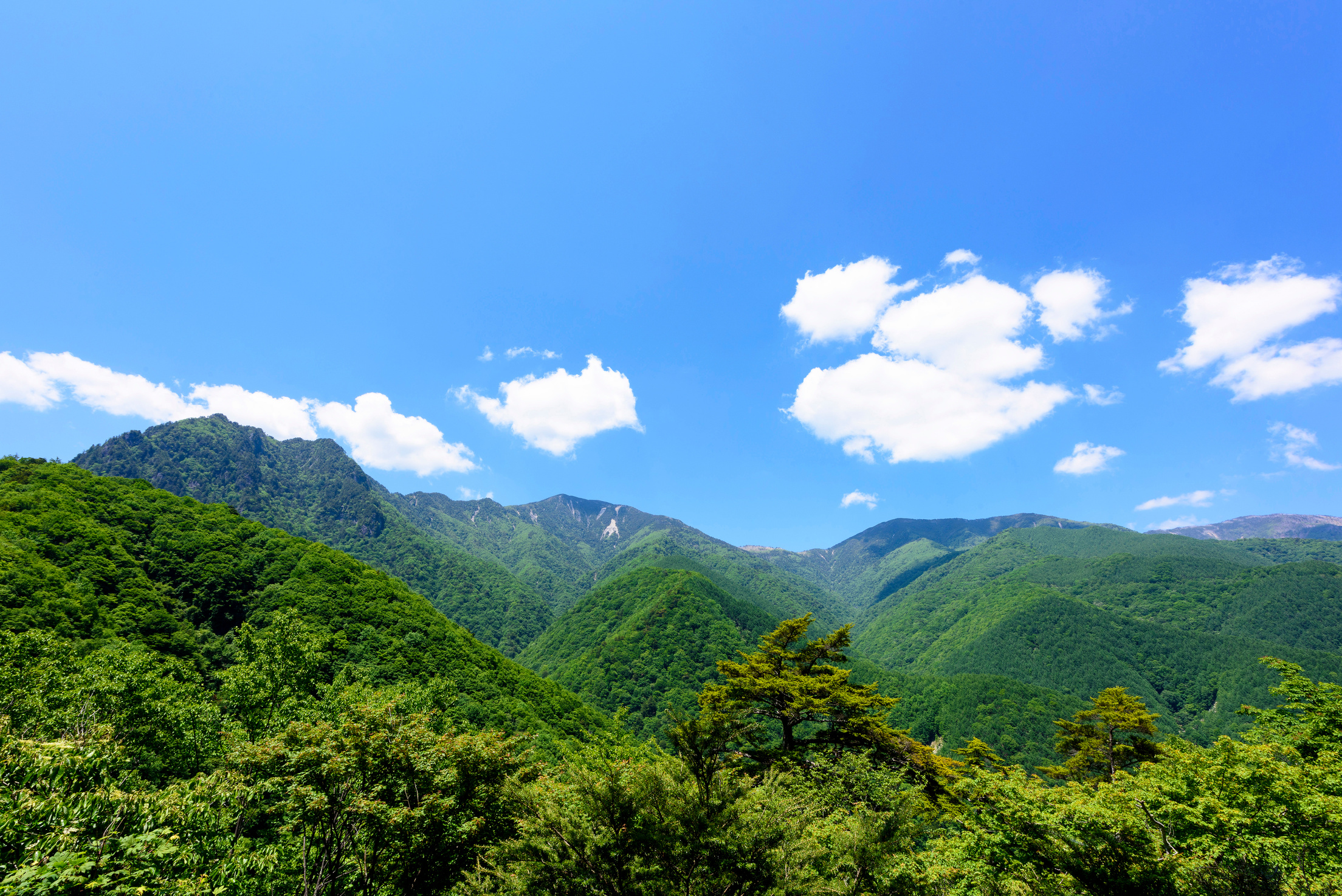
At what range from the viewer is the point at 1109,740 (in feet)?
113

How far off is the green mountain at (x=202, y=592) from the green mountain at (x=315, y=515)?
351 ft

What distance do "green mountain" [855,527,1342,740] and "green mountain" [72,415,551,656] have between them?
145302 mm

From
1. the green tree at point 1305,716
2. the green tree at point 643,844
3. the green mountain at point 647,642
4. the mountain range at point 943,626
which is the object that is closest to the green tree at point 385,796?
the green tree at point 643,844

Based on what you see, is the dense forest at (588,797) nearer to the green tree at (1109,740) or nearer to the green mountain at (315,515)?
the green tree at (1109,740)

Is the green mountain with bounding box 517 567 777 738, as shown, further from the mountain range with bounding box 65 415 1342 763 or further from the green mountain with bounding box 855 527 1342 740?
the green mountain with bounding box 855 527 1342 740

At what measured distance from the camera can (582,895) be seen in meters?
13.0

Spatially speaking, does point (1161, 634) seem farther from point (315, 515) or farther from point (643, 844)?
point (315, 515)

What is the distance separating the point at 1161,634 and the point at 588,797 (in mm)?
180452

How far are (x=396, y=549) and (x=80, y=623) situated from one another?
550ft

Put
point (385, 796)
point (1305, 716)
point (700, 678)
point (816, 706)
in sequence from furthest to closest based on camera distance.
Result: 1. point (700, 678)
2. point (816, 706)
3. point (1305, 716)
4. point (385, 796)

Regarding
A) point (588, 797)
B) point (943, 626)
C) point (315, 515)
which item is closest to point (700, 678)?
point (588, 797)

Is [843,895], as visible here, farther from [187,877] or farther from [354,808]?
[187,877]

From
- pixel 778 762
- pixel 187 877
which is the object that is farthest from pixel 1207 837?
pixel 187 877

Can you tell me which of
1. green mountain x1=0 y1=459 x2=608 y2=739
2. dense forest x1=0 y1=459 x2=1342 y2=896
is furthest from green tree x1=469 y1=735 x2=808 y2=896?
green mountain x1=0 y1=459 x2=608 y2=739
